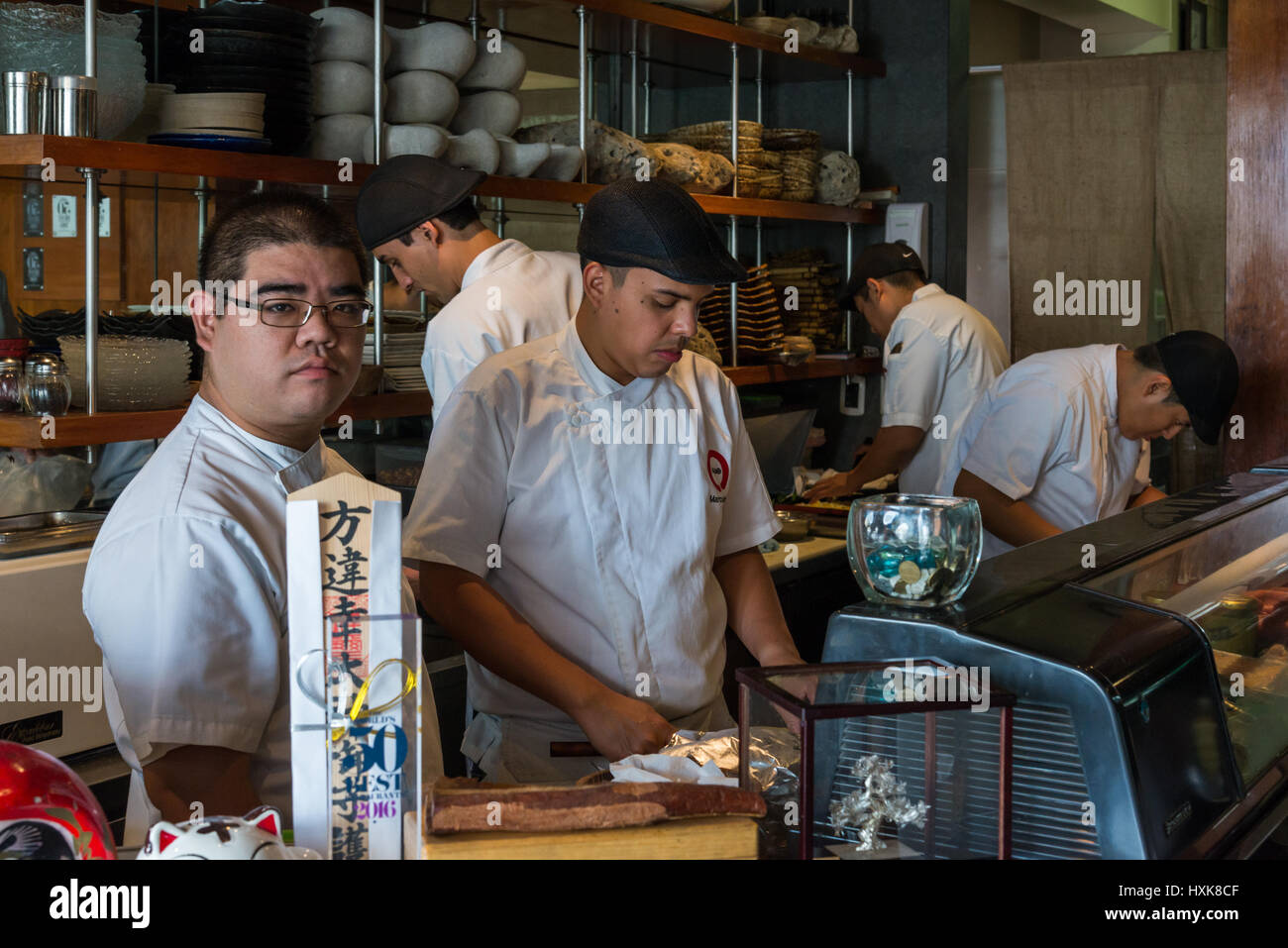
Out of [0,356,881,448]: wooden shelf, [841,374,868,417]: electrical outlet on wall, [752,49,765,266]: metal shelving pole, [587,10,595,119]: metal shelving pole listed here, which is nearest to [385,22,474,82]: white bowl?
[587,10,595,119]: metal shelving pole

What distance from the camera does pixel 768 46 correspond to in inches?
195

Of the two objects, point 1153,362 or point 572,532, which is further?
point 1153,362

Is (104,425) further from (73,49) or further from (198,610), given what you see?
(198,610)

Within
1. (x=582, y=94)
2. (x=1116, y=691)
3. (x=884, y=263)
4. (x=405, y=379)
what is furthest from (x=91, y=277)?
(x=884, y=263)

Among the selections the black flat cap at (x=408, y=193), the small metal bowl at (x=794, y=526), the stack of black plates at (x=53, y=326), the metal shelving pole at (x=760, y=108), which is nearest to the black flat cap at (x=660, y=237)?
the black flat cap at (x=408, y=193)

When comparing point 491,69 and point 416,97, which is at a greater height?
point 491,69

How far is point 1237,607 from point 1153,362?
53.1 inches

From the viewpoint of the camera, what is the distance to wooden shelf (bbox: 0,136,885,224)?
8.25 ft

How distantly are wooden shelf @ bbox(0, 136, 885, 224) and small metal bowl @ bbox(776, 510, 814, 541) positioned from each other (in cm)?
124

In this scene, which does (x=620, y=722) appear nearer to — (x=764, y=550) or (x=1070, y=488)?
(x=1070, y=488)

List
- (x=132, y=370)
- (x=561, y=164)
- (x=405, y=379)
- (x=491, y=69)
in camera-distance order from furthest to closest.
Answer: (x=561, y=164) < (x=491, y=69) < (x=405, y=379) < (x=132, y=370)

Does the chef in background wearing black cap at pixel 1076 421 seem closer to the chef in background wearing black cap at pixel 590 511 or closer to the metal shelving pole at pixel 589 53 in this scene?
the chef in background wearing black cap at pixel 590 511

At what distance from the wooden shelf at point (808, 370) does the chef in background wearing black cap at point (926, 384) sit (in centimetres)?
46

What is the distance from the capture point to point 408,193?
303 centimetres
